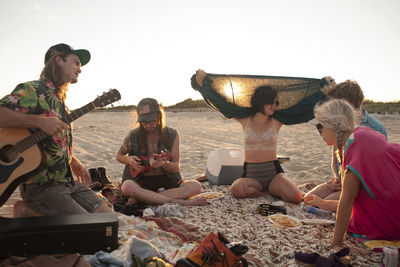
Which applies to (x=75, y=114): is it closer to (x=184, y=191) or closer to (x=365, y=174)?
(x=184, y=191)

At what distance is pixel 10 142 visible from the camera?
2955 mm

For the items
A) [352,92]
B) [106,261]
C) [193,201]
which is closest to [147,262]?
[106,261]

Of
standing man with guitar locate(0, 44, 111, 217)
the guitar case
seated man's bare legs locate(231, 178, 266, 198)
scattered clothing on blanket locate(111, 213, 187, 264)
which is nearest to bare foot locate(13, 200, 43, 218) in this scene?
standing man with guitar locate(0, 44, 111, 217)

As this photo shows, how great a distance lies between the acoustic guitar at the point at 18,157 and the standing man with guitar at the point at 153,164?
147 cm

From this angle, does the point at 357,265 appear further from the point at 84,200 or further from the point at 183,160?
the point at 183,160

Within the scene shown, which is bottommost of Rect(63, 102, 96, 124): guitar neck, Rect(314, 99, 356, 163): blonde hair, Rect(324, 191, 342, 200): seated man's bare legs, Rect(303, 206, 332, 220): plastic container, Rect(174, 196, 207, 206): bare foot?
Rect(174, 196, 207, 206): bare foot

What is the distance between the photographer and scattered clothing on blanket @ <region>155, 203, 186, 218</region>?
3820 millimetres

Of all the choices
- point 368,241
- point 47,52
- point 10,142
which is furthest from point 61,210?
point 368,241

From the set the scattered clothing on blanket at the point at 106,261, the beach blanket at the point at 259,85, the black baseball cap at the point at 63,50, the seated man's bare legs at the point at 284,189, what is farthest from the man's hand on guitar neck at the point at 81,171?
the seated man's bare legs at the point at 284,189

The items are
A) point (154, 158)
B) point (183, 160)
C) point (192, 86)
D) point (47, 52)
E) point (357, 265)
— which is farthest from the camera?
point (183, 160)

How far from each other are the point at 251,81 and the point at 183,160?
3.42 m

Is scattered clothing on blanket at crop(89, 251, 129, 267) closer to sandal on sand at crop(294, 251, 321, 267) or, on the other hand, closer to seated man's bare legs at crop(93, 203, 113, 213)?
seated man's bare legs at crop(93, 203, 113, 213)

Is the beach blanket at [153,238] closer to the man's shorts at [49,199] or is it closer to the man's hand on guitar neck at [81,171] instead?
the man's shorts at [49,199]

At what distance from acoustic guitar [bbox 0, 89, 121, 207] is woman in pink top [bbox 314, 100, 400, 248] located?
8.89 feet
